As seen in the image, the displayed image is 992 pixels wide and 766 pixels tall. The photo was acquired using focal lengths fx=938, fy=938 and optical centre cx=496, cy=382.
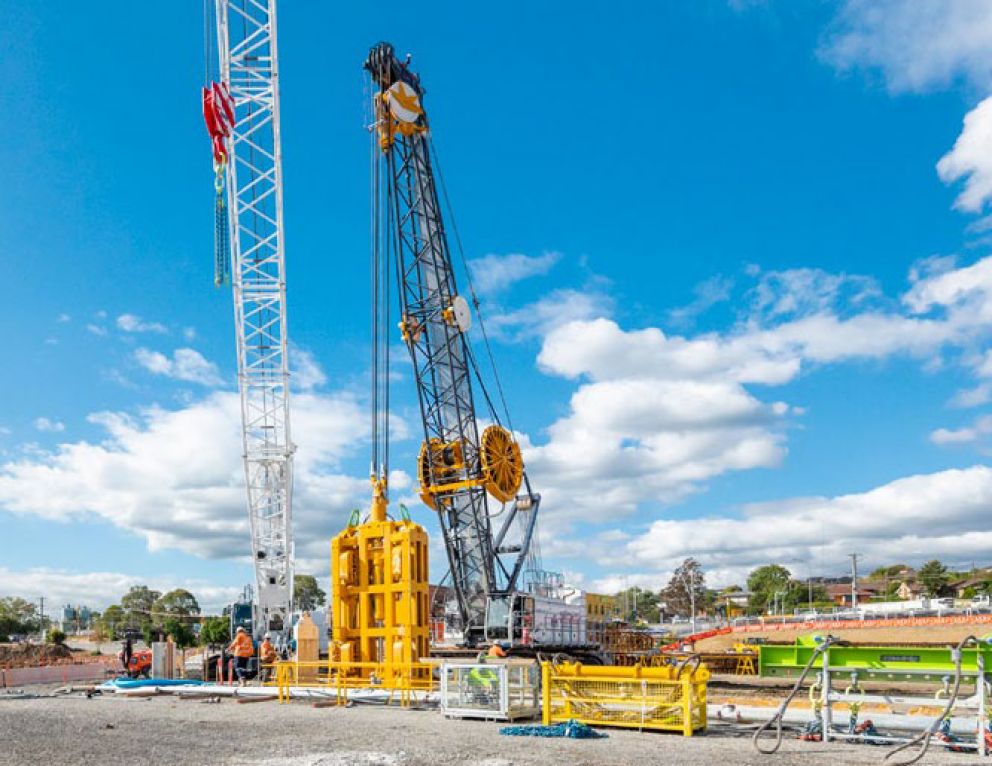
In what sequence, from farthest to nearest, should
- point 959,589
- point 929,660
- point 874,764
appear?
1. point 959,589
2. point 929,660
3. point 874,764

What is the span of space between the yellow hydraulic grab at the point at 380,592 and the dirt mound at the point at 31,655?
3061 centimetres

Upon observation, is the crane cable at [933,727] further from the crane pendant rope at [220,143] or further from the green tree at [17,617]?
the green tree at [17,617]

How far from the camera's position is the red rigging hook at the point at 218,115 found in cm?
3950

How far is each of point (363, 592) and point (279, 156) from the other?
897 inches

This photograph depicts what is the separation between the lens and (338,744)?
543 inches

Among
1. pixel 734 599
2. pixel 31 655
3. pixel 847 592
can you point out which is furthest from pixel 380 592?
pixel 734 599

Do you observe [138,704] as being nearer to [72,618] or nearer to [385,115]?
[385,115]

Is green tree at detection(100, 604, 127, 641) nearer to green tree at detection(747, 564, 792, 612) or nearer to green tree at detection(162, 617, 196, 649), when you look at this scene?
green tree at detection(162, 617, 196, 649)

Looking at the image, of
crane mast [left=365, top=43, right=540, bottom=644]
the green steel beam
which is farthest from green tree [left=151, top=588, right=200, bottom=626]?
the green steel beam

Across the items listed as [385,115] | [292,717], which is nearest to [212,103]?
[385,115]

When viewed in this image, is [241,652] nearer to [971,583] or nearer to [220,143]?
[220,143]

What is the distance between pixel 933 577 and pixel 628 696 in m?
103

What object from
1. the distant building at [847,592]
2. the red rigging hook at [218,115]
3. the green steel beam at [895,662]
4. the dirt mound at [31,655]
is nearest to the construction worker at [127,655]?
the red rigging hook at [218,115]

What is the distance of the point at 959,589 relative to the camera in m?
105
